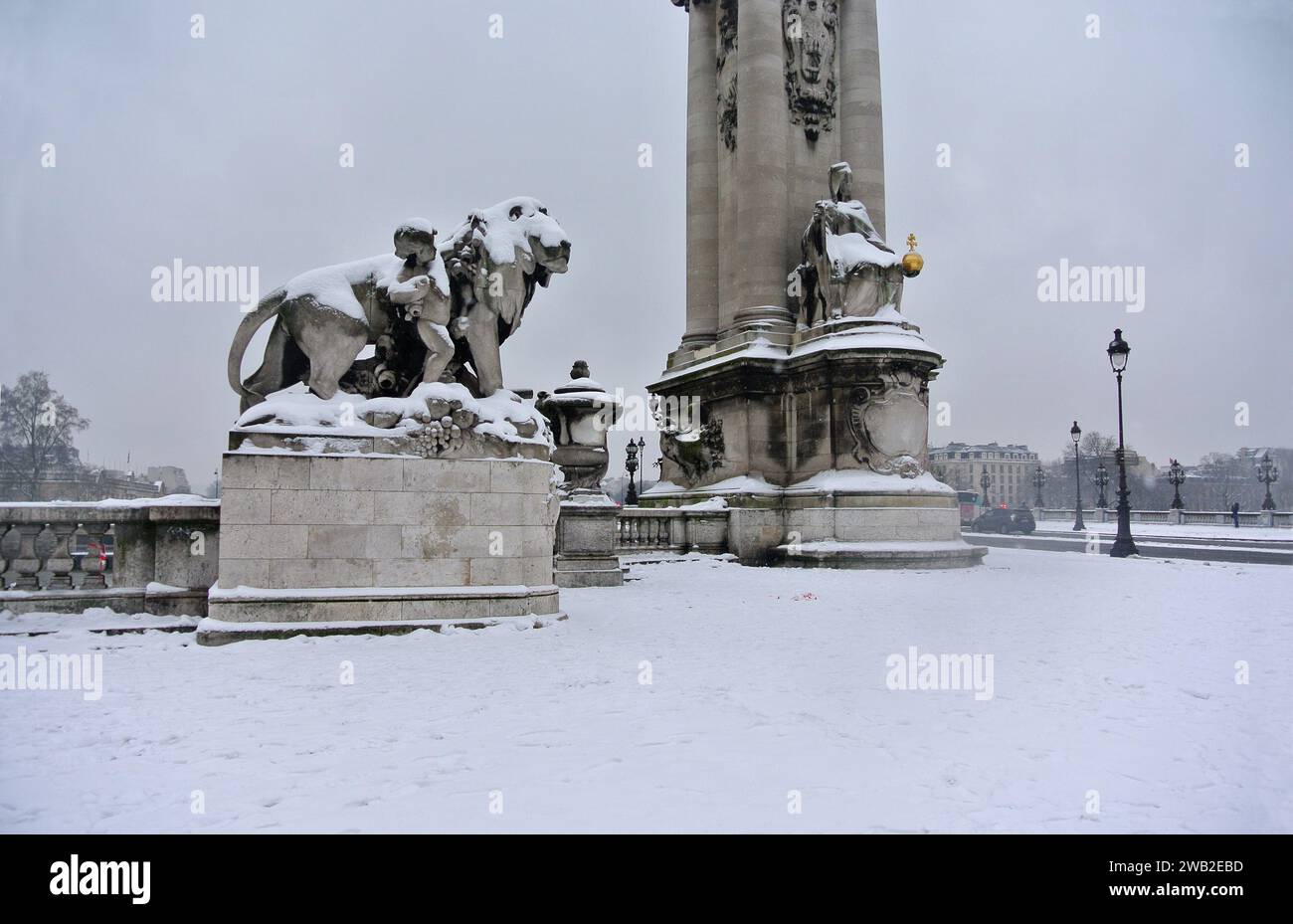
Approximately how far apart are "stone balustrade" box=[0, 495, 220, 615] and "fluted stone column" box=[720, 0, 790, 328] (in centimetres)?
1384

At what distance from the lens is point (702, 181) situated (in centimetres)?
2281

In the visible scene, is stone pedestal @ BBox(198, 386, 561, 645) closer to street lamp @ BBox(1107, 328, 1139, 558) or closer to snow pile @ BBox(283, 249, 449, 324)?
snow pile @ BBox(283, 249, 449, 324)

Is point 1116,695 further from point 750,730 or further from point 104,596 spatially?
point 104,596

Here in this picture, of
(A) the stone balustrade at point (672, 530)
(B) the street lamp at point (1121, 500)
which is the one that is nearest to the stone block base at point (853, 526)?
(A) the stone balustrade at point (672, 530)

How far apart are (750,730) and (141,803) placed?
3.06 meters

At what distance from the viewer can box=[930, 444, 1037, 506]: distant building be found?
117 metres

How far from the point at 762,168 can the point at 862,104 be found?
12.1ft

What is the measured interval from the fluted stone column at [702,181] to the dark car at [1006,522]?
29.4m

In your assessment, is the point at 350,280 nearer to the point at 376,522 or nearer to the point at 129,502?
the point at 376,522

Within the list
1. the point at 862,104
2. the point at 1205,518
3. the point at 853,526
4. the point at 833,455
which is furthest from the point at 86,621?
the point at 1205,518

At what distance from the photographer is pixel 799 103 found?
20.7 meters

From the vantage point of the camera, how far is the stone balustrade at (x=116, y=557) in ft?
26.2

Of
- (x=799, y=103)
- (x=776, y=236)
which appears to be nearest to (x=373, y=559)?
(x=776, y=236)

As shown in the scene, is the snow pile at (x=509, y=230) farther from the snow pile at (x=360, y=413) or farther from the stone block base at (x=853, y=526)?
the stone block base at (x=853, y=526)
